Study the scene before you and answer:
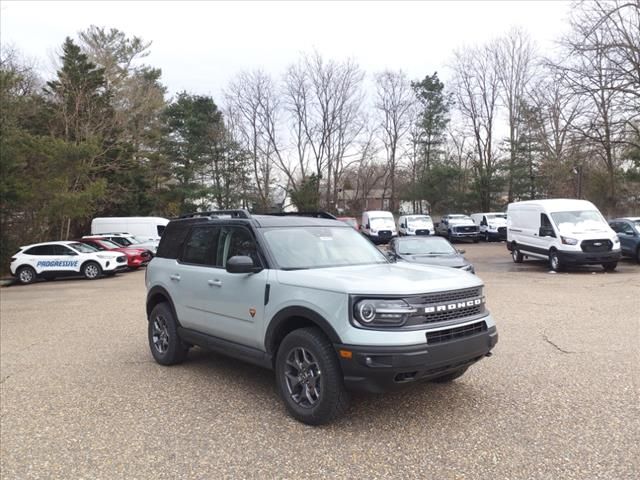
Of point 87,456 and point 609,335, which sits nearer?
point 87,456

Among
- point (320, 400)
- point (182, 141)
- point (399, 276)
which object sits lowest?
point (320, 400)

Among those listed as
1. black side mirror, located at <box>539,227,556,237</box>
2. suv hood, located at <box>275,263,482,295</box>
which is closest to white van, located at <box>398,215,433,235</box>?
black side mirror, located at <box>539,227,556,237</box>

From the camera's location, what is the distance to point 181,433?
422cm

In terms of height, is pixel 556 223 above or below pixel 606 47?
below

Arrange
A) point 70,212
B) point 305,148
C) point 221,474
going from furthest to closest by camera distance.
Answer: point 305,148, point 70,212, point 221,474

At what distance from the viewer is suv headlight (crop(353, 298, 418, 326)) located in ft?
12.6

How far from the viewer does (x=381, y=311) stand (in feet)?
12.6

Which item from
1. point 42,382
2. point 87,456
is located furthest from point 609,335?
point 42,382

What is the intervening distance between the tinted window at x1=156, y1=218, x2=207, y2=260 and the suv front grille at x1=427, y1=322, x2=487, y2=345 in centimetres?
322

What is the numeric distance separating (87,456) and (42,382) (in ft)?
8.00

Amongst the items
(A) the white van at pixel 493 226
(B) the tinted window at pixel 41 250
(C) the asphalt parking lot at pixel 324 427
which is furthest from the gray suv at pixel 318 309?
(A) the white van at pixel 493 226

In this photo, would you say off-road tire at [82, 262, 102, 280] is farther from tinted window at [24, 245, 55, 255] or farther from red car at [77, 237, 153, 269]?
red car at [77, 237, 153, 269]

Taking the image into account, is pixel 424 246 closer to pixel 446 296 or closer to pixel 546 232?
pixel 546 232

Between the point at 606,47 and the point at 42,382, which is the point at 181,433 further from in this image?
the point at 606,47
